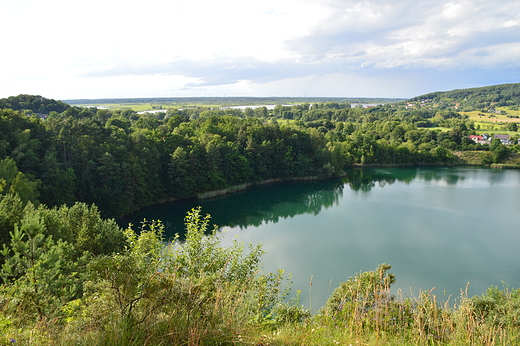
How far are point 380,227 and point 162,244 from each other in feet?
61.2

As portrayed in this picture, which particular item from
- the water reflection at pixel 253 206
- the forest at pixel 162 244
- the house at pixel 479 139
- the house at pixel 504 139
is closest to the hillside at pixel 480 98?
the house at pixel 504 139

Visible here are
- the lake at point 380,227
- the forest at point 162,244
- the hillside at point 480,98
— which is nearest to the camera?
the forest at point 162,244

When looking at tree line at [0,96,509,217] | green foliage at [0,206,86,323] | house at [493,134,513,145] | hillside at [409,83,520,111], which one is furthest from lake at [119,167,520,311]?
hillside at [409,83,520,111]

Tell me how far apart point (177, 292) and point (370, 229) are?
20696 mm

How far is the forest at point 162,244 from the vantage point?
3.13 meters

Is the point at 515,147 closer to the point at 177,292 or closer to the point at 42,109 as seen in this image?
the point at 177,292

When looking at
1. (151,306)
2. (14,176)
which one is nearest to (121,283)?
(151,306)

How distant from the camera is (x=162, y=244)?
7.04 metres

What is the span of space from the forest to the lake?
297 cm

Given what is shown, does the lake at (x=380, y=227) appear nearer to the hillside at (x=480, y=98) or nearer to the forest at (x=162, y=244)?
the forest at (x=162, y=244)

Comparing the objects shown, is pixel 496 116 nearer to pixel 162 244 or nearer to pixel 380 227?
pixel 380 227

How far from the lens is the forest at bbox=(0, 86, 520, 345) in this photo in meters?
3.13

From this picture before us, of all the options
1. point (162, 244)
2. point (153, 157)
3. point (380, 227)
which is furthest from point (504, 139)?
point (162, 244)

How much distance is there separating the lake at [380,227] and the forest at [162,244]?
2.97 meters
